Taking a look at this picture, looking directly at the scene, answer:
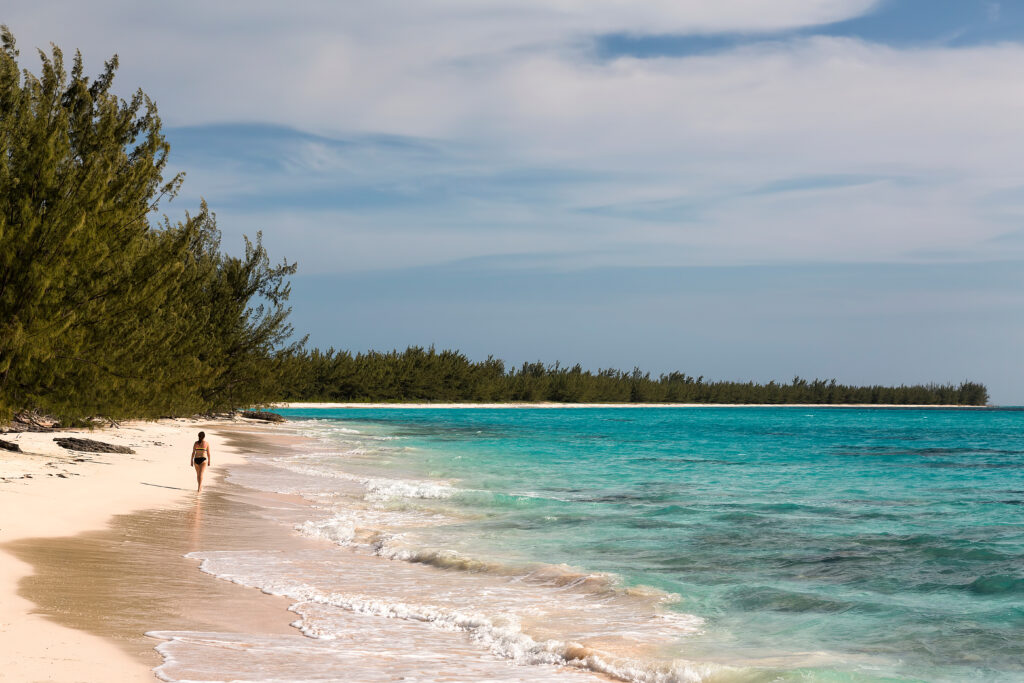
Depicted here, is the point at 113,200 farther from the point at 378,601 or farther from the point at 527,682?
the point at 527,682

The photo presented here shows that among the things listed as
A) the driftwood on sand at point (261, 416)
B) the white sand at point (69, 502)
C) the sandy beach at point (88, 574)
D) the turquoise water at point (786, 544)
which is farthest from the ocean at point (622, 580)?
the driftwood on sand at point (261, 416)

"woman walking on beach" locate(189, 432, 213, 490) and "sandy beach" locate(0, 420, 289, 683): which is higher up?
"woman walking on beach" locate(189, 432, 213, 490)

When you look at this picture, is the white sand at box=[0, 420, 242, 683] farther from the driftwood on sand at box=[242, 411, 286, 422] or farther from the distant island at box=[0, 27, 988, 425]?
the driftwood on sand at box=[242, 411, 286, 422]

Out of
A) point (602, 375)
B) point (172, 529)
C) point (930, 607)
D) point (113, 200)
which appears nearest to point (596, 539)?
point (930, 607)

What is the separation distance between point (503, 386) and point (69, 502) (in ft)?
367

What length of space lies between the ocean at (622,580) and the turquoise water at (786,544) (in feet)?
→ 0.17

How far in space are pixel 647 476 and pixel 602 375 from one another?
122 metres

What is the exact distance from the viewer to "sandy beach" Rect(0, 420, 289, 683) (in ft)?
20.6

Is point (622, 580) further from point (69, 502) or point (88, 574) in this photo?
point (69, 502)

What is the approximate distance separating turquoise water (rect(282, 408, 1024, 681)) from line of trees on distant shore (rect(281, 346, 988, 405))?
3517 centimetres

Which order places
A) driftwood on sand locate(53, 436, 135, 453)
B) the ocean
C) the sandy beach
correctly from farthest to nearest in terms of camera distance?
driftwood on sand locate(53, 436, 135, 453), the ocean, the sandy beach

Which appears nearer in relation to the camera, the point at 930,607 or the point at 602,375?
the point at 930,607

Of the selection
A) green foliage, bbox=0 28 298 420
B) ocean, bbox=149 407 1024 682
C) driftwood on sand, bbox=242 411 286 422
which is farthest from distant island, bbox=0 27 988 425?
driftwood on sand, bbox=242 411 286 422

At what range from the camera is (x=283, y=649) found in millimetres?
7148
